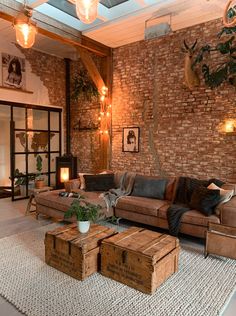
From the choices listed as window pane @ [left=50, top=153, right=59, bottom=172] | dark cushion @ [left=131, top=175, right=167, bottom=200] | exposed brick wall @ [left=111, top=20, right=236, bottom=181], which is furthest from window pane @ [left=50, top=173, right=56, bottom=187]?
dark cushion @ [left=131, top=175, right=167, bottom=200]

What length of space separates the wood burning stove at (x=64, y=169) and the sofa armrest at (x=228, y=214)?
440cm

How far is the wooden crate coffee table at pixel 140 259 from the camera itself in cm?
237

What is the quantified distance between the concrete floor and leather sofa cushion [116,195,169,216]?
2.00ft

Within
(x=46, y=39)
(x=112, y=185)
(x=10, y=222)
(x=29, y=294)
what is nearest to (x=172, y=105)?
(x=112, y=185)

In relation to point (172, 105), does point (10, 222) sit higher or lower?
lower

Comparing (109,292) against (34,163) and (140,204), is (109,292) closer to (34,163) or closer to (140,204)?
(140,204)

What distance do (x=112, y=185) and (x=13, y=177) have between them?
2.77m

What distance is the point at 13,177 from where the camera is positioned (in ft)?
A: 20.5

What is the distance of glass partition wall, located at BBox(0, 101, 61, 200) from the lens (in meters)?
6.27

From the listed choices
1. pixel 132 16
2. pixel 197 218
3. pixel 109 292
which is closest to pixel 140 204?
pixel 197 218

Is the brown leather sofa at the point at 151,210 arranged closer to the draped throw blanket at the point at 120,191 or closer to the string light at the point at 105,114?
the draped throw blanket at the point at 120,191

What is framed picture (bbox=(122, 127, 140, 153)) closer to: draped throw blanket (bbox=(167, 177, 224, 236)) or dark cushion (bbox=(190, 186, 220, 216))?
draped throw blanket (bbox=(167, 177, 224, 236))

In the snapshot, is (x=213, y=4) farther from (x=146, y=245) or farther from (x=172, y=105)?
(x=146, y=245)

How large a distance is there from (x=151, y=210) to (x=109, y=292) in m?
1.74
